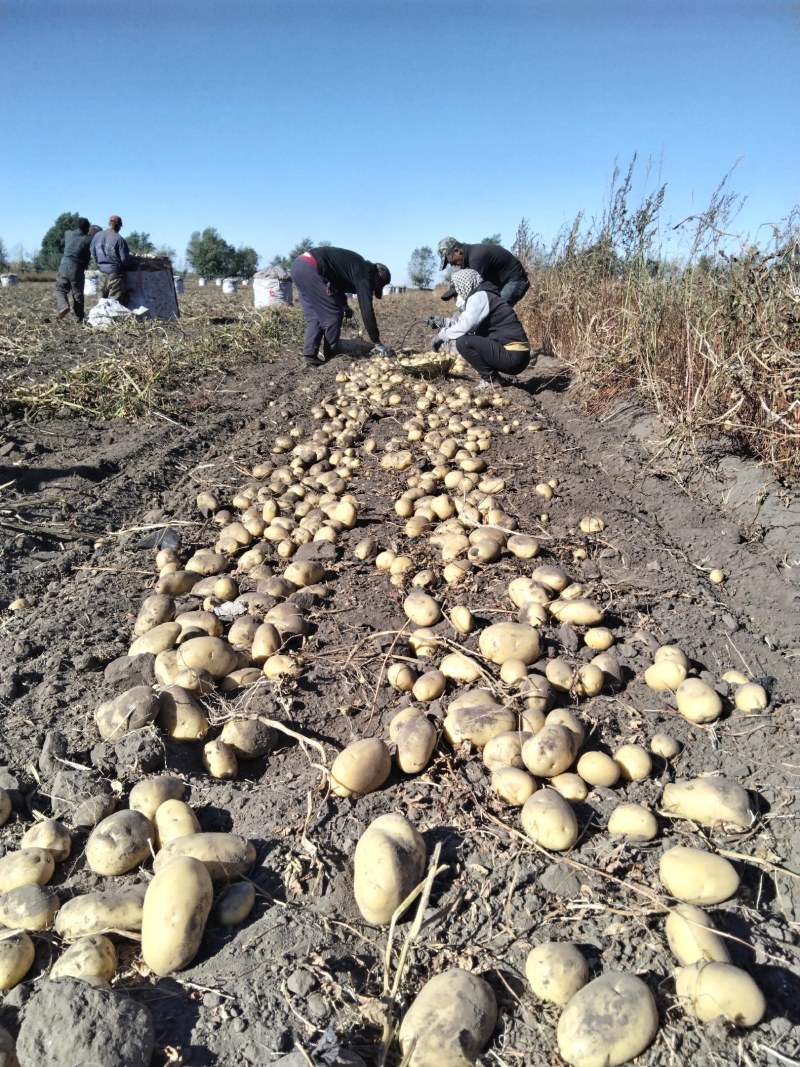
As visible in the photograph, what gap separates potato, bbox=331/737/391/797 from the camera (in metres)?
1.82

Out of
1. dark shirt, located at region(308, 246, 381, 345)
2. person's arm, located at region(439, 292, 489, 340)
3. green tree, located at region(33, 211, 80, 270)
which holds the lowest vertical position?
person's arm, located at region(439, 292, 489, 340)

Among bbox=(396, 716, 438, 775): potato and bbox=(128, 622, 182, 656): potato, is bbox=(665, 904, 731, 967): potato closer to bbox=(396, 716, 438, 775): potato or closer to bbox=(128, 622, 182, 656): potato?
bbox=(396, 716, 438, 775): potato

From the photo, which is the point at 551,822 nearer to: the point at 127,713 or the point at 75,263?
the point at 127,713

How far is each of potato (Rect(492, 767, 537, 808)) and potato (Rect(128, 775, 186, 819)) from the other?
86 centimetres

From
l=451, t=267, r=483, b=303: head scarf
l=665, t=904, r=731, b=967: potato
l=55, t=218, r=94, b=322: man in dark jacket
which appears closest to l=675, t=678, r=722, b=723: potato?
l=665, t=904, r=731, b=967: potato

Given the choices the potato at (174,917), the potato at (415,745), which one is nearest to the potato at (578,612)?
the potato at (415,745)

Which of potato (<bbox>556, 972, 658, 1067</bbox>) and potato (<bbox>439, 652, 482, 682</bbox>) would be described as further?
potato (<bbox>439, 652, 482, 682</bbox>)

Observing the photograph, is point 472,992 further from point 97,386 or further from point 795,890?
point 97,386

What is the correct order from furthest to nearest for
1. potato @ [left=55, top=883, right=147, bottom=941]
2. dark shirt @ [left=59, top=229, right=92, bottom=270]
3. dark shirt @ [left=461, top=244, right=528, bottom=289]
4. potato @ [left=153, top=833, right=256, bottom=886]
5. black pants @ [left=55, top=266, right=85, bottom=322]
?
black pants @ [left=55, top=266, right=85, bottom=322]
dark shirt @ [left=59, top=229, right=92, bottom=270]
dark shirt @ [left=461, top=244, right=528, bottom=289]
potato @ [left=153, top=833, right=256, bottom=886]
potato @ [left=55, top=883, right=147, bottom=941]

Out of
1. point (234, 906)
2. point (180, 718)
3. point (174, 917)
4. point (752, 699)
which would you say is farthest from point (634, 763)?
point (180, 718)

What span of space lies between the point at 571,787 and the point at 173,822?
101 cm

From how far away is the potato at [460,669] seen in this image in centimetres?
223

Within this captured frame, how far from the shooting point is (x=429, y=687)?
220cm

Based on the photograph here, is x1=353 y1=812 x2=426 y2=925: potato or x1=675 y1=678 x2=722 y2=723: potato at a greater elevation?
x1=675 y1=678 x2=722 y2=723: potato
